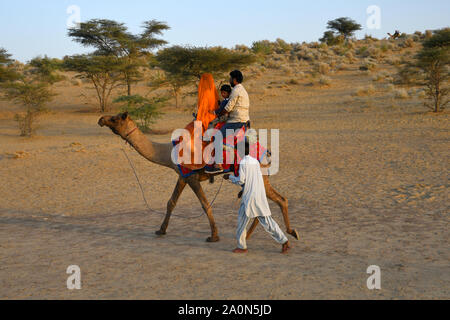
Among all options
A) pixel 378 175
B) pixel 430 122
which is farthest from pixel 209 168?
pixel 430 122

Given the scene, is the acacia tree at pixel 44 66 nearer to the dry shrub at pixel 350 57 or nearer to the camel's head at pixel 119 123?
the dry shrub at pixel 350 57

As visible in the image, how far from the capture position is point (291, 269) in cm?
516

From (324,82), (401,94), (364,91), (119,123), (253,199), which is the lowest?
(253,199)

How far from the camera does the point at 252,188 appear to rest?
5.68 meters

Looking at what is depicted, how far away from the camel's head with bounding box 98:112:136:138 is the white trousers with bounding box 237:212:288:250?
205cm

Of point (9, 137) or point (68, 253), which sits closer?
point (68, 253)

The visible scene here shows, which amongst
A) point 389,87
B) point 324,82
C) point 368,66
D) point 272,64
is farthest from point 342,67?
point 389,87

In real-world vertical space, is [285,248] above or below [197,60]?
below

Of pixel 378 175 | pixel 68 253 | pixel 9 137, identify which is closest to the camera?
pixel 68 253

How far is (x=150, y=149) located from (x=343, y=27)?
55.1 meters

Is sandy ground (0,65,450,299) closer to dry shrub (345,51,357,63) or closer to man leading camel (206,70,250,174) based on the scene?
man leading camel (206,70,250,174)

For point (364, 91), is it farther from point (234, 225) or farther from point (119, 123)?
point (119, 123)

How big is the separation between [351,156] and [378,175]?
2.57 metres

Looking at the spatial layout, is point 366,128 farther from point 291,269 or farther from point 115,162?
point 291,269
